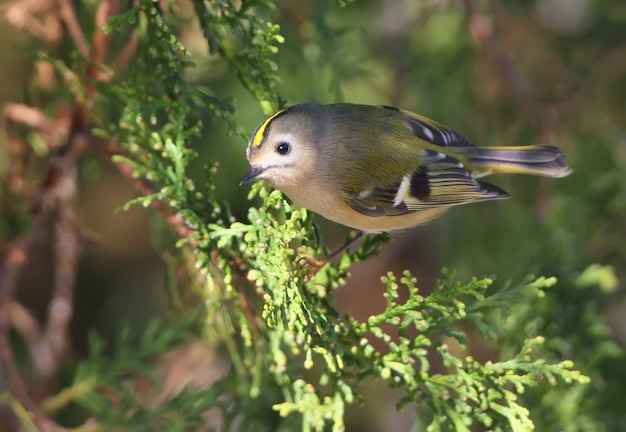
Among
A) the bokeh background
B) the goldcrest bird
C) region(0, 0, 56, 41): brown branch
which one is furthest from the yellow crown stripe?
region(0, 0, 56, 41): brown branch

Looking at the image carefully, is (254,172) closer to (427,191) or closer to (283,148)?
(283,148)

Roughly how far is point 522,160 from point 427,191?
1.05ft

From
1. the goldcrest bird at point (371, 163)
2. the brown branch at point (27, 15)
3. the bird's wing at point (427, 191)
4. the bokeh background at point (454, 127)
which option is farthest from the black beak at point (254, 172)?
the brown branch at point (27, 15)

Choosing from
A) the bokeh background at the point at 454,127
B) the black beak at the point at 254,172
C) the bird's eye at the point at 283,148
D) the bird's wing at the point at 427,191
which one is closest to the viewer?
the black beak at the point at 254,172

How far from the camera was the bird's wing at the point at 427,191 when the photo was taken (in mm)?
1883

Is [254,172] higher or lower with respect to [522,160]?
lower

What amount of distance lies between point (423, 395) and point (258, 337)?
0.37 m

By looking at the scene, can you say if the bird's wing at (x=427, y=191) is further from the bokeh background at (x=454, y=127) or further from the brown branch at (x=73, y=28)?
the brown branch at (x=73, y=28)

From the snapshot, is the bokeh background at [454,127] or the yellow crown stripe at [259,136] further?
the bokeh background at [454,127]

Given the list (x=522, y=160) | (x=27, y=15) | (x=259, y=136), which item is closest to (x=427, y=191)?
(x=522, y=160)

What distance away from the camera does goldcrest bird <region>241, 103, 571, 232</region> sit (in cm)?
175

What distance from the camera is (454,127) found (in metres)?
2.71

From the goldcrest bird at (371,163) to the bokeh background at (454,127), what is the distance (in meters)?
0.15

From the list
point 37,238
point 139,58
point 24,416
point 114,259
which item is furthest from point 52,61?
point 114,259
